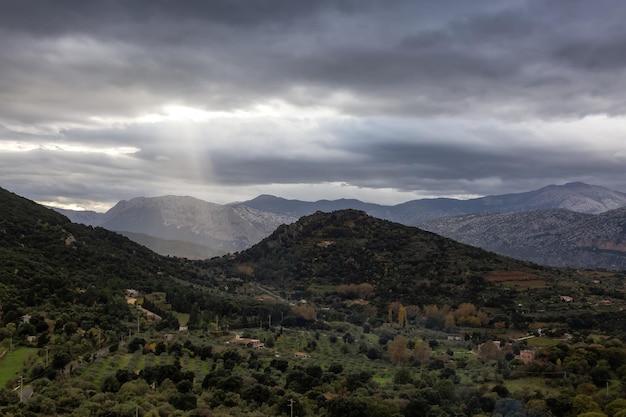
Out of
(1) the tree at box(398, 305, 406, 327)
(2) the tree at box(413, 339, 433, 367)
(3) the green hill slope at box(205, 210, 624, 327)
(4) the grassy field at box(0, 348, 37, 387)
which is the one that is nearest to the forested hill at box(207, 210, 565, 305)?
(3) the green hill slope at box(205, 210, 624, 327)

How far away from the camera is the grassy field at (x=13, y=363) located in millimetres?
55281

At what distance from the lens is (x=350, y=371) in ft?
229

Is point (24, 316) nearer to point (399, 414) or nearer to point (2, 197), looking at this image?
point (399, 414)

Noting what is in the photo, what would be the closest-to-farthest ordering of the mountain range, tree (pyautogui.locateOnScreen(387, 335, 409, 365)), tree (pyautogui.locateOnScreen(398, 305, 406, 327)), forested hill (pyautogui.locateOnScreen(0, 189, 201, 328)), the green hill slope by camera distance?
tree (pyautogui.locateOnScreen(387, 335, 409, 365)) < forested hill (pyautogui.locateOnScreen(0, 189, 201, 328)) < the mountain range < tree (pyautogui.locateOnScreen(398, 305, 406, 327)) < the green hill slope

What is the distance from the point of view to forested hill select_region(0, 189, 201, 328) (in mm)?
84188

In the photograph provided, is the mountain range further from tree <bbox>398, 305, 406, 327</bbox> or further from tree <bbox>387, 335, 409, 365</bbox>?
tree <bbox>387, 335, 409, 365</bbox>

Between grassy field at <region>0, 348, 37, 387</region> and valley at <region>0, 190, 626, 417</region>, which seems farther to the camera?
grassy field at <region>0, 348, 37, 387</region>

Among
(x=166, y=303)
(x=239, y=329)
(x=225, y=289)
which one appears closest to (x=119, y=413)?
(x=239, y=329)

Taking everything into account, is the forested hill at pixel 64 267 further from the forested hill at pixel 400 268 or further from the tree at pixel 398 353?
the tree at pixel 398 353

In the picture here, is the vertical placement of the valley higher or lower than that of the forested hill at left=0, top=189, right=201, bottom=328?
lower

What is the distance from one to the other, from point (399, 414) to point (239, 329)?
6247 centimetres

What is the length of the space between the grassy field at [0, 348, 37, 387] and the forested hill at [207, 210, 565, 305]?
90798 mm

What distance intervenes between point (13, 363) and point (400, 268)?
119 meters

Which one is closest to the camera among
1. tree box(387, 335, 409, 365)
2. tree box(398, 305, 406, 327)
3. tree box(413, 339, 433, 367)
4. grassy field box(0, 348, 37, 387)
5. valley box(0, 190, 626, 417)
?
valley box(0, 190, 626, 417)
